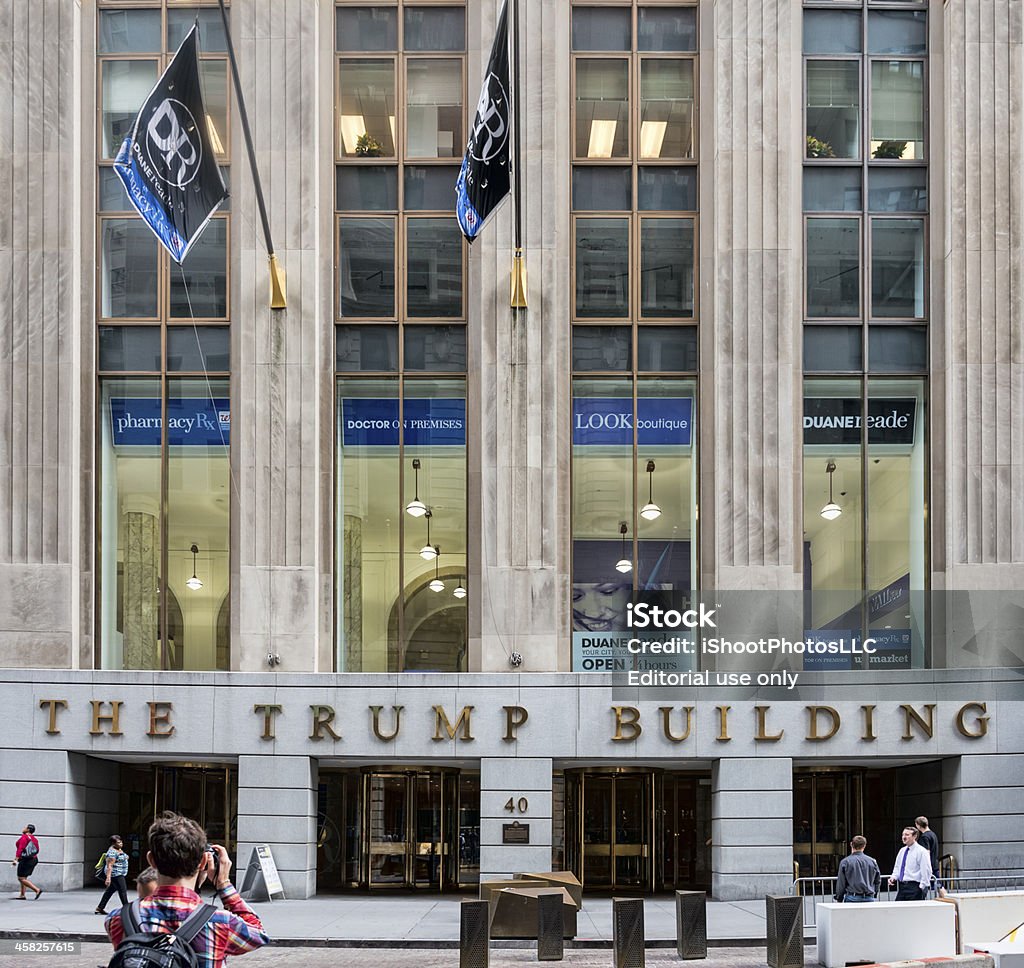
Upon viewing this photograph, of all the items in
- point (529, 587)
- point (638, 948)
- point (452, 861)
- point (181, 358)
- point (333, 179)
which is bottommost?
point (452, 861)

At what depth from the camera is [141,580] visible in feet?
91.8

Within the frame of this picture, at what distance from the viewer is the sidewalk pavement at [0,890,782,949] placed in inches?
795

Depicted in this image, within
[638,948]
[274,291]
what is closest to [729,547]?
[274,291]

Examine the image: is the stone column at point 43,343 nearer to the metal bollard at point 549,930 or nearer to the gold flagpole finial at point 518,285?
the gold flagpole finial at point 518,285

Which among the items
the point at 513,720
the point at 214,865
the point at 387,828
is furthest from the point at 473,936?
the point at 387,828

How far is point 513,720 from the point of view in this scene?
87.1 feet

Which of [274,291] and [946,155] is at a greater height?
[946,155]

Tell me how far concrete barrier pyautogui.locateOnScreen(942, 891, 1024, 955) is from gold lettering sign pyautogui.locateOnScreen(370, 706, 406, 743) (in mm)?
12247

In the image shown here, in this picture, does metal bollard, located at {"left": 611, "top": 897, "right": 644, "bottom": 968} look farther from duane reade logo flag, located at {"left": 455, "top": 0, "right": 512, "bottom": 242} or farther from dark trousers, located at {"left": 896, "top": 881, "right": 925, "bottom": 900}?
duane reade logo flag, located at {"left": 455, "top": 0, "right": 512, "bottom": 242}

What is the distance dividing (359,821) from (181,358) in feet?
34.2

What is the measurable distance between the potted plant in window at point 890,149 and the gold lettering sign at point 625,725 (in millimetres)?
12216

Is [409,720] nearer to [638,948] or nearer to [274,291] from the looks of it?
[274,291]

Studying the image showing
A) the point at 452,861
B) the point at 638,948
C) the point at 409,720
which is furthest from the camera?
the point at 452,861

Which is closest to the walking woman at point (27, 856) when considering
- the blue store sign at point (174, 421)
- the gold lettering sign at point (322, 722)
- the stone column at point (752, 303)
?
the gold lettering sign at point (322, 722)
